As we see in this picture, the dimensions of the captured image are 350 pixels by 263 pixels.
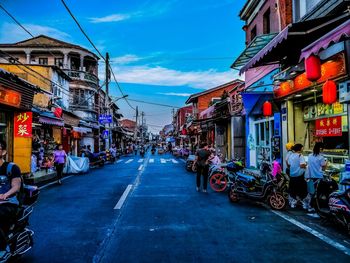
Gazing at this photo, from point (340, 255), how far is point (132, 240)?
3289mm

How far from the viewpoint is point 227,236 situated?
6.03 meters

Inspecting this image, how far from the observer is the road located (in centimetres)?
499

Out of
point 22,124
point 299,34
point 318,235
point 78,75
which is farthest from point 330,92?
point 78,75

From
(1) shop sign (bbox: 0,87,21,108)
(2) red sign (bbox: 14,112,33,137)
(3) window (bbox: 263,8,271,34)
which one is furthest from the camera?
(3) window (bbox: 263,8,271,34)

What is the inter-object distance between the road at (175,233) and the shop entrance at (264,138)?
677 centimetres

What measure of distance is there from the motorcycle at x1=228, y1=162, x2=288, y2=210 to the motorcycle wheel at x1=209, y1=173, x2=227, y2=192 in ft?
5.94

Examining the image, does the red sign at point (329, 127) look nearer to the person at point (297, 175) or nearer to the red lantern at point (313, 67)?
the person at point (297, 175)

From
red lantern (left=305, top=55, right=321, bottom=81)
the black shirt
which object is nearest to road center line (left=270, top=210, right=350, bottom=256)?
red lantern (left=305, top=55, right=321, bottom=81)

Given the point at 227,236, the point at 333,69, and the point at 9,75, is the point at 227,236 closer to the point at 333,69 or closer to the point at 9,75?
the point at 333,69

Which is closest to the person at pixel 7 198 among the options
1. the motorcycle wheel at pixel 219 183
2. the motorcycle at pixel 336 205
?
the motorcycle at pixel 336 205

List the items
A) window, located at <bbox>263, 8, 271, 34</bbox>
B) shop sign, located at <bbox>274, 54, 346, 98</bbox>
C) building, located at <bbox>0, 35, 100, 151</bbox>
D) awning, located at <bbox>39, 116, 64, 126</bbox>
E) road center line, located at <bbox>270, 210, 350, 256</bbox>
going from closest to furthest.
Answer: road center line, located at <bbox>270, 210, 350, 256</bbox>
shop sign, located at <bbox>274, 54, 346, 98</bbox>
window, located at <bbox>263, 8, 271, 34</bbox>
awning, located at <bbox>39, 116, 64, 126</bbox>
building, located at <bbox>0, 35, 100, 151</bbox>

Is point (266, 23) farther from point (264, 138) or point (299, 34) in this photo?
point (299, 34)

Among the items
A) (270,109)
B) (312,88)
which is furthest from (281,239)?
(270,109)

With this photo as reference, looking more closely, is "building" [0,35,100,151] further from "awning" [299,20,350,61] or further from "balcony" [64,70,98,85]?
"awning" [299,20,350,61]
